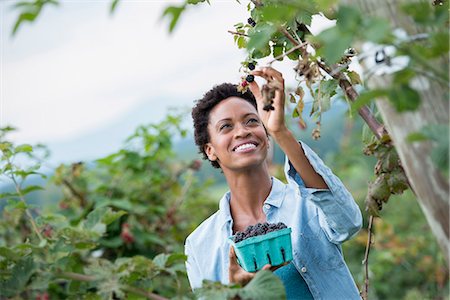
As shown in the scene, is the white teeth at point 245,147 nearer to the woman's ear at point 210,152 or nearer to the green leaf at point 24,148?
the woman's ear at point 210,152

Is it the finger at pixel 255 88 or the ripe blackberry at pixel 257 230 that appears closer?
the finger at pixel 255 88

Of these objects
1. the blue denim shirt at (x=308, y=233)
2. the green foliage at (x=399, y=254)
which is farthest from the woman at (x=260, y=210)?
the green foliage at (x=399, y=254)

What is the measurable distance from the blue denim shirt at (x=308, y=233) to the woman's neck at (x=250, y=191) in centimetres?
4

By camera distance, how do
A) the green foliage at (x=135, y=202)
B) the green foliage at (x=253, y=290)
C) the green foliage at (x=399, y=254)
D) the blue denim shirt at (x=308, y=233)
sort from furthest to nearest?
the green foliage at (x=399, y=254)
the green foliage at (x=135, y=202)
the blue denim shirt at (x=308, y=233)
the green foliage at (x=253, y=290)

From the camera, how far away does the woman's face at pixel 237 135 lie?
2.25 m

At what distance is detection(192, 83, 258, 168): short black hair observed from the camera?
244cm

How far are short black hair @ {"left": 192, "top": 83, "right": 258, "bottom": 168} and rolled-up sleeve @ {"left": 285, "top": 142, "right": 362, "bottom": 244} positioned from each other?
0.54m

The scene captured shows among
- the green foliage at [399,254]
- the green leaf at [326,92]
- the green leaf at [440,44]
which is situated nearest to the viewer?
the green leaf at [440,44]

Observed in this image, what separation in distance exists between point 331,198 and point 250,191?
0.49m

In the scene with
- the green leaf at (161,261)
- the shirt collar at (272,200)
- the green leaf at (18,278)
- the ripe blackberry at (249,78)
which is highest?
the ripe blackberry at (249,78)

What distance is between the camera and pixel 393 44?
0.97 meters

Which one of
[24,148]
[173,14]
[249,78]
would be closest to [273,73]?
[249,78]

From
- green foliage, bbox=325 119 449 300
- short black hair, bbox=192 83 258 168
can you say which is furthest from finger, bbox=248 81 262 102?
green foliage, bbox=325 119 449 300

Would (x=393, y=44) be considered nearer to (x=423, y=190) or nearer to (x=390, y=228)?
(x=423, y=190)
